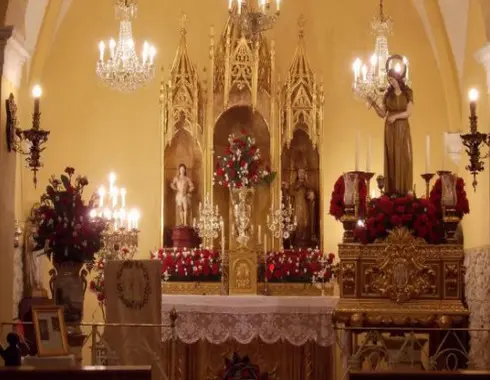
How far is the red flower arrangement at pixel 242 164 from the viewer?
44.6 ft

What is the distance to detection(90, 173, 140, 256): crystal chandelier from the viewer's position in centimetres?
1334

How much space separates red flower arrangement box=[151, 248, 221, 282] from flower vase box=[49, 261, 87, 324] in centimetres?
397

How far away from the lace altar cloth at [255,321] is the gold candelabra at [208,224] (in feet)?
7.17

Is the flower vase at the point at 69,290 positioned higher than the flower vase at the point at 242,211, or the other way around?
the flower vase at the point at 242,211

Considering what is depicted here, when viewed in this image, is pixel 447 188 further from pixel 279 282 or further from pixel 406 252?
pixel 279 282

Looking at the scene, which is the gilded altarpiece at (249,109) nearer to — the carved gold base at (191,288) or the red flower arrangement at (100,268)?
the carved gold base at (191,288)

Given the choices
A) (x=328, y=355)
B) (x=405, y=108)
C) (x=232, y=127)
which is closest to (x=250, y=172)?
(x=232, y=127)

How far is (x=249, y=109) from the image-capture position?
14.8 m

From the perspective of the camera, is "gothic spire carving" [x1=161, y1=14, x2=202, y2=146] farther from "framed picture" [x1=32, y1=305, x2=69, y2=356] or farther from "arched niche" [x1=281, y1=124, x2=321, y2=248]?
"framed picture" [x1=32, y1=305, x2=69, y2=356]

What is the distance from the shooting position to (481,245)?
13492 millimetres

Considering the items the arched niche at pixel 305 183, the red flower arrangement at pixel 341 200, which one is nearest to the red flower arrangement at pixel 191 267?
the arched niche at pixel 305 183

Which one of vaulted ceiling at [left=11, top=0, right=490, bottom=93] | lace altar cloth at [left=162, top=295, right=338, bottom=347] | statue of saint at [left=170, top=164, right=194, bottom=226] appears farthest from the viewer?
vaulted ceiling at [left=11, top=0, right=490, bottom=93]

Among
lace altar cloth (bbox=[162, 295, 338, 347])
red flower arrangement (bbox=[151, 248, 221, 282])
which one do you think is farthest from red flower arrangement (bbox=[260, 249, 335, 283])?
lace altar cloth (bbox=[162, 295, 338, 347])

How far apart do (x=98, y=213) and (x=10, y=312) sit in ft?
12.3
